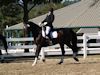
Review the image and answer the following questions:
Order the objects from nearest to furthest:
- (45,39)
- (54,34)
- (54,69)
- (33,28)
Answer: (54,69) → (33,28) → (54,34) → (45,39)

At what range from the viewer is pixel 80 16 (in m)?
34.6

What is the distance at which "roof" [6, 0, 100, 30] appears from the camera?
32.8 metres

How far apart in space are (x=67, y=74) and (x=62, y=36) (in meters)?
5.26

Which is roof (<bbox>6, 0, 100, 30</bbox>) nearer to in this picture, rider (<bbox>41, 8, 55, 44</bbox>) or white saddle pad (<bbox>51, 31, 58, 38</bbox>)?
white saddle pad (<bbox>51, 31, 58, 38</bbox>)

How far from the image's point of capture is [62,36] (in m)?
18.2

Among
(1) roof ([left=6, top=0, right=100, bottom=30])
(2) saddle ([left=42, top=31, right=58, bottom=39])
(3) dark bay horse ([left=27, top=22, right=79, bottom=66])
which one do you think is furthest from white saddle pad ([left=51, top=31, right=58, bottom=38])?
(1) roof ([left=6, top=0, right=100, bottom=30])

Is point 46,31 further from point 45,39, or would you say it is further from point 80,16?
point 80,16

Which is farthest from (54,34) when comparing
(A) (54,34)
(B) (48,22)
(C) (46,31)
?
(B) (48,22)

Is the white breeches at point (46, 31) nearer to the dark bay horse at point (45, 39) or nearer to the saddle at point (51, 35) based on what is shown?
the saddle at point (51, 35)

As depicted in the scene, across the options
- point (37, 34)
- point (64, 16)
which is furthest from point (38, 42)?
point (64, 16)

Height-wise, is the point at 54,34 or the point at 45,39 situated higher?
the point at 54,34

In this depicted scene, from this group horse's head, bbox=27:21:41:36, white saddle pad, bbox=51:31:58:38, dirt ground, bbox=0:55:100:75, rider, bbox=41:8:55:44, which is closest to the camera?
dirt ground, bbox=0:55:100:75

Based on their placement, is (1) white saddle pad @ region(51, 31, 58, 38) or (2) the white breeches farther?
(1) white saddle pad @ region(51, 31, 58, 38)

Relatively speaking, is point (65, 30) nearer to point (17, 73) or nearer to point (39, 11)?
point (17, 73)
